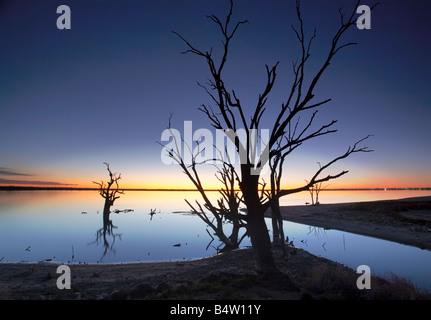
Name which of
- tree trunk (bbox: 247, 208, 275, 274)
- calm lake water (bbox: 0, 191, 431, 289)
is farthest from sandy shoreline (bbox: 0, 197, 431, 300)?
calm lake water (bbox: 0, 191, 431, 289)

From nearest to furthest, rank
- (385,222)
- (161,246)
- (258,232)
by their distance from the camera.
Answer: (258,232) → (161,246) → (385,222)

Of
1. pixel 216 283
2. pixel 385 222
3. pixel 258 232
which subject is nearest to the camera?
pixel 216 283

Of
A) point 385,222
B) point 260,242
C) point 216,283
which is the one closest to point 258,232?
point 260,242

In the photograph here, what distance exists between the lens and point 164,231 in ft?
100

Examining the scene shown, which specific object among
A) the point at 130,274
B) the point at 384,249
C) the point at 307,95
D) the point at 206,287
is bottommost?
the point at 384,249

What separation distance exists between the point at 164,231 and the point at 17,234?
50.1 feet

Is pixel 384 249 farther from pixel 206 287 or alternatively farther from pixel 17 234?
pixel 17 234

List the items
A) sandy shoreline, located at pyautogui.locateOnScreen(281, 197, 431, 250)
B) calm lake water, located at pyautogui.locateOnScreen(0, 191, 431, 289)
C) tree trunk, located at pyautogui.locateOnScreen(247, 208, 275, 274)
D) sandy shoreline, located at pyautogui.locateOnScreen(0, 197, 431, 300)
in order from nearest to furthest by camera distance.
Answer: sandy shoreline, located at pyautogui.locateOnScreen(0, 197, 431, 300) < tree trunk, located at pyautogui.locateOnScreen(247, 208, 275, 274) < calm lake water, located at pyautogui.locateOnScreen(0, 191, 431, 289) < sandy shoreline, located at pyautogui.locateOnScreen(281, 197, 431, 250)

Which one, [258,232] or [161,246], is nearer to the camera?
[258,232]

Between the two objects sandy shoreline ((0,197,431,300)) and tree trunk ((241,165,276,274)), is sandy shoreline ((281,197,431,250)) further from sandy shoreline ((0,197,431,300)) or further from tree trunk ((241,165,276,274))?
tree trunk ((241,165,276,274))

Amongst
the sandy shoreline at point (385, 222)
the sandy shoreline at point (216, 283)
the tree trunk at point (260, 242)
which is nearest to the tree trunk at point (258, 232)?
the tree trunk at point (260, 242)

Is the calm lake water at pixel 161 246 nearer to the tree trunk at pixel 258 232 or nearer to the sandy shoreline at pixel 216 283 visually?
the sandy shoreline at pixel 216 283

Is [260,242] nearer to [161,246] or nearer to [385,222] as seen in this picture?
[161,246]
